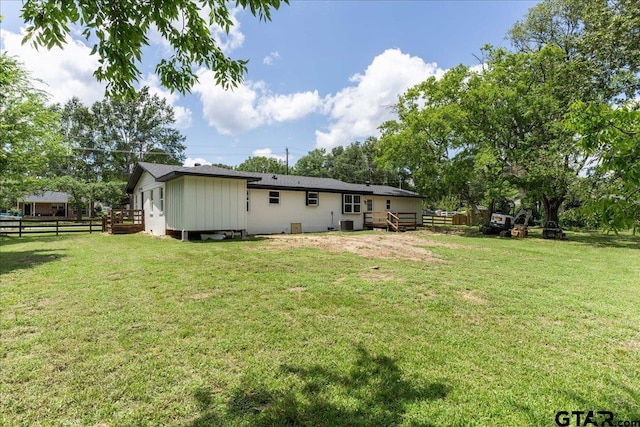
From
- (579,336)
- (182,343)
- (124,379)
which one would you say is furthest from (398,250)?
(124,379)

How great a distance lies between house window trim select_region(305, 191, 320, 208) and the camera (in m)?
18.2

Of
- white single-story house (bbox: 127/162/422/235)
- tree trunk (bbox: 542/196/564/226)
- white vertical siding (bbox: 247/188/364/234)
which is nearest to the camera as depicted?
white single-story house (bbox: 127/162/422/235)

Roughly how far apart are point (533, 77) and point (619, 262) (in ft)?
48.4

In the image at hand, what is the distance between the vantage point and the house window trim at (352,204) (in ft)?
65.5

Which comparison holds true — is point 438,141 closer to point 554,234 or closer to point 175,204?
point 554,234

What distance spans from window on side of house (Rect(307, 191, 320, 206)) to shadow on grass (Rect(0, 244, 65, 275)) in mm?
11653

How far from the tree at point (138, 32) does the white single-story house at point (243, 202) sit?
9.88 metres

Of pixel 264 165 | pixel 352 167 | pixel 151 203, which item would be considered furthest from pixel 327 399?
pixel 264 165

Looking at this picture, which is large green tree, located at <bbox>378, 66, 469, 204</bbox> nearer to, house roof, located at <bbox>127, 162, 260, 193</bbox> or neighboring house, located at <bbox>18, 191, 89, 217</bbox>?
house roof, located at <bbox>127, 162, 260, 193</bbox>

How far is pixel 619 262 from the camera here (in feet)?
28.6

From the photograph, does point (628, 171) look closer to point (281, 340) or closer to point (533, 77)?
point (281, 340)

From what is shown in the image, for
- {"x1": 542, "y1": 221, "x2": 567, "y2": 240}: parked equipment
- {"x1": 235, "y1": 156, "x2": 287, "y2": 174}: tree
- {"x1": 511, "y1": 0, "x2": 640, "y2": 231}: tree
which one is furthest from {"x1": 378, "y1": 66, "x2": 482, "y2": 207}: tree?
{"x1": 235, "y1": 156, "x2": 287, "y2": 174}: tree

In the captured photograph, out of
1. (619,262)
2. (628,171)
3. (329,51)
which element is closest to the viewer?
(628,171)

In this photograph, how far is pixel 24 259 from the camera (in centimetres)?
809
